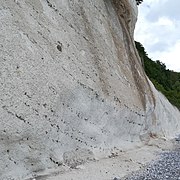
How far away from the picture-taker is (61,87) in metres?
8.62

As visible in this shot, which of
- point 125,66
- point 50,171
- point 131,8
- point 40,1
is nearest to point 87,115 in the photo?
point 50,171

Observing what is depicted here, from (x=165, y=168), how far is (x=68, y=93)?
11.5ft

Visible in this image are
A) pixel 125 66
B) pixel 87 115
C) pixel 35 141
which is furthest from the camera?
pixel 125 66

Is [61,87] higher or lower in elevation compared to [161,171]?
higher

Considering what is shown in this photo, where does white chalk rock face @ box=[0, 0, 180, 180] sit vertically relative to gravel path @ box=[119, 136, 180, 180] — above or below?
above

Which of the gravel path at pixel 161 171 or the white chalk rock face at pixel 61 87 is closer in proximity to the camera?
the white chalk rock face at pixel 61 87

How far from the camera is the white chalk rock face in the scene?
7.06 m

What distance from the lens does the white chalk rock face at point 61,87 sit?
278 inches

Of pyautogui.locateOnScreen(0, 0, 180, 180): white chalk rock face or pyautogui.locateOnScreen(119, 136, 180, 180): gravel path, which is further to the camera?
pyautogui.locateOnScreen(119, 136, 180, 180): gravel path

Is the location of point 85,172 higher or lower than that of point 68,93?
lower

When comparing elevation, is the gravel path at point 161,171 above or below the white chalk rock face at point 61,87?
below

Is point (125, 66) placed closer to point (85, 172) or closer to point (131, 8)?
point (131, 8)

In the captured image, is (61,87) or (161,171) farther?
(161,171)

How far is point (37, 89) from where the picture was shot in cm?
775
